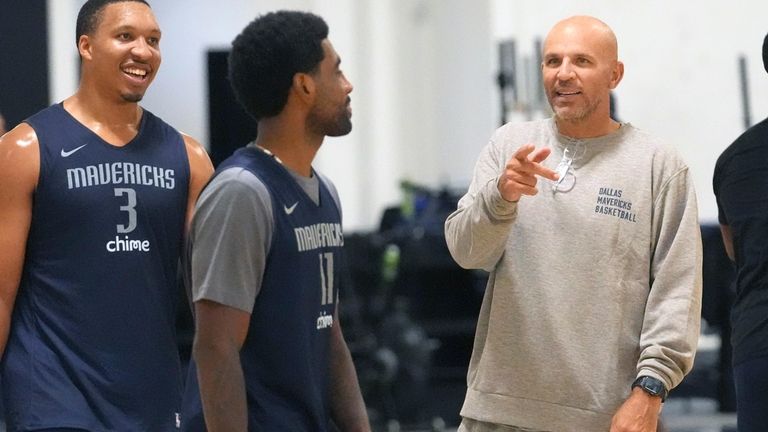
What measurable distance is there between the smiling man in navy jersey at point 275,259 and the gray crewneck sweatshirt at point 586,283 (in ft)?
1.15

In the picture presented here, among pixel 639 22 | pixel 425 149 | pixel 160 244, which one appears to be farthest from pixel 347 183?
pixel 160 244

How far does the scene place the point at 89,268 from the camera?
3209 millimetres

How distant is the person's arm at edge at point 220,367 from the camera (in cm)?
275

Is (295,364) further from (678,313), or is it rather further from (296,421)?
(678,313)

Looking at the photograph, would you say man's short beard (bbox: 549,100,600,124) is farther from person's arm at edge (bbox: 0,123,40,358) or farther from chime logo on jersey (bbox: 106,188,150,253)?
person's arm at edge (bbox: 0,123,40,358)

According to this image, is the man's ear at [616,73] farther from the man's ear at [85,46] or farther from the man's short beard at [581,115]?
the man's ear at [85,46]

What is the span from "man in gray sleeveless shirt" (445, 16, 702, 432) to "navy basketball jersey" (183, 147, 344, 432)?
0.38 metres

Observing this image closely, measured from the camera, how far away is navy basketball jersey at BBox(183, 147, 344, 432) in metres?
2.87

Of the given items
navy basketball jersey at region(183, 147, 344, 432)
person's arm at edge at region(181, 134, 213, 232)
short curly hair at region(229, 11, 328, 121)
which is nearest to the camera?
navy basketball jersey at region(183, 147, 344, 432)

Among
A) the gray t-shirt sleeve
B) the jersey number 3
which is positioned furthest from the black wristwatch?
the jersey number 3

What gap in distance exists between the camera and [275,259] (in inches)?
113

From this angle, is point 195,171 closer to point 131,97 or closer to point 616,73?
point 131,97

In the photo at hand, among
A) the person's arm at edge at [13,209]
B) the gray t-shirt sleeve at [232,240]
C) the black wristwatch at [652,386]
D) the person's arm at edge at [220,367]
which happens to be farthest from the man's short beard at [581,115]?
the person's arm at edge at [13,209]

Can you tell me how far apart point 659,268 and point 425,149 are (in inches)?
383
